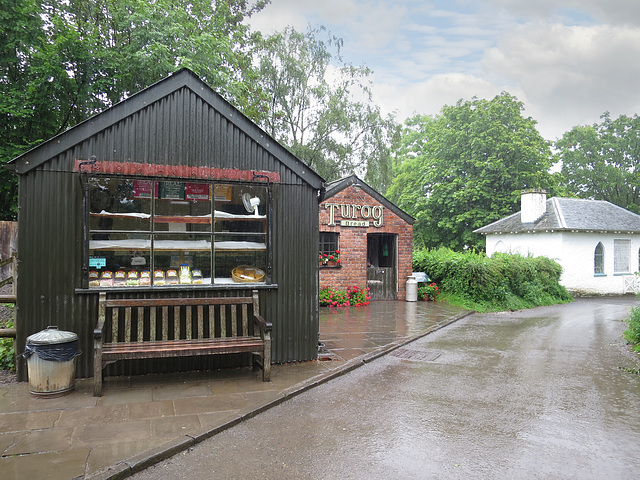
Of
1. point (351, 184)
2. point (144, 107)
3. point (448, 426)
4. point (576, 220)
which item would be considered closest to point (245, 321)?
point (448, 426)

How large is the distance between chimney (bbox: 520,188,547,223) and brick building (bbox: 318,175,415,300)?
9.49 m

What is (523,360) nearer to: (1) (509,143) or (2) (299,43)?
(1) (509,143)

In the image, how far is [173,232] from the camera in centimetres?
615

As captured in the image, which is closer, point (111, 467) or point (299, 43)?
point (111, 467)

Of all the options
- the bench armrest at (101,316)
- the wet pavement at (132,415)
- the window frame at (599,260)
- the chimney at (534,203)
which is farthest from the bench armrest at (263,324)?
the window frame at (599,260)

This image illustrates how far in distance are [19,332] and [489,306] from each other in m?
12.9

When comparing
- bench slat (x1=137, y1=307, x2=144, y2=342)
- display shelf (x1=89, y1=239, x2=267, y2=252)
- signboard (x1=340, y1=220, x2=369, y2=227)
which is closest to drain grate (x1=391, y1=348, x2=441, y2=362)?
display shelf (x1=89, y1=239, x2=267, y2=252)

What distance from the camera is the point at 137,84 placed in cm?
1416

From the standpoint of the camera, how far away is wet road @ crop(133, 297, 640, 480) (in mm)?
3568

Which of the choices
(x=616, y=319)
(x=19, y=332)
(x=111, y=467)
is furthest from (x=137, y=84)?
(x=616, y=319)

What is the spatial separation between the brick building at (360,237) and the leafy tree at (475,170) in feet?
41.5

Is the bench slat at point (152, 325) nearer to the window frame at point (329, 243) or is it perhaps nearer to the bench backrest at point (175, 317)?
the bench backrest at point (175, 317)

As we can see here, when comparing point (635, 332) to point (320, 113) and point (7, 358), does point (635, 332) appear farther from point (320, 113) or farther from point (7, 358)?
point (320, 113)

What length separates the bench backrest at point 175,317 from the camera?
5613mm
